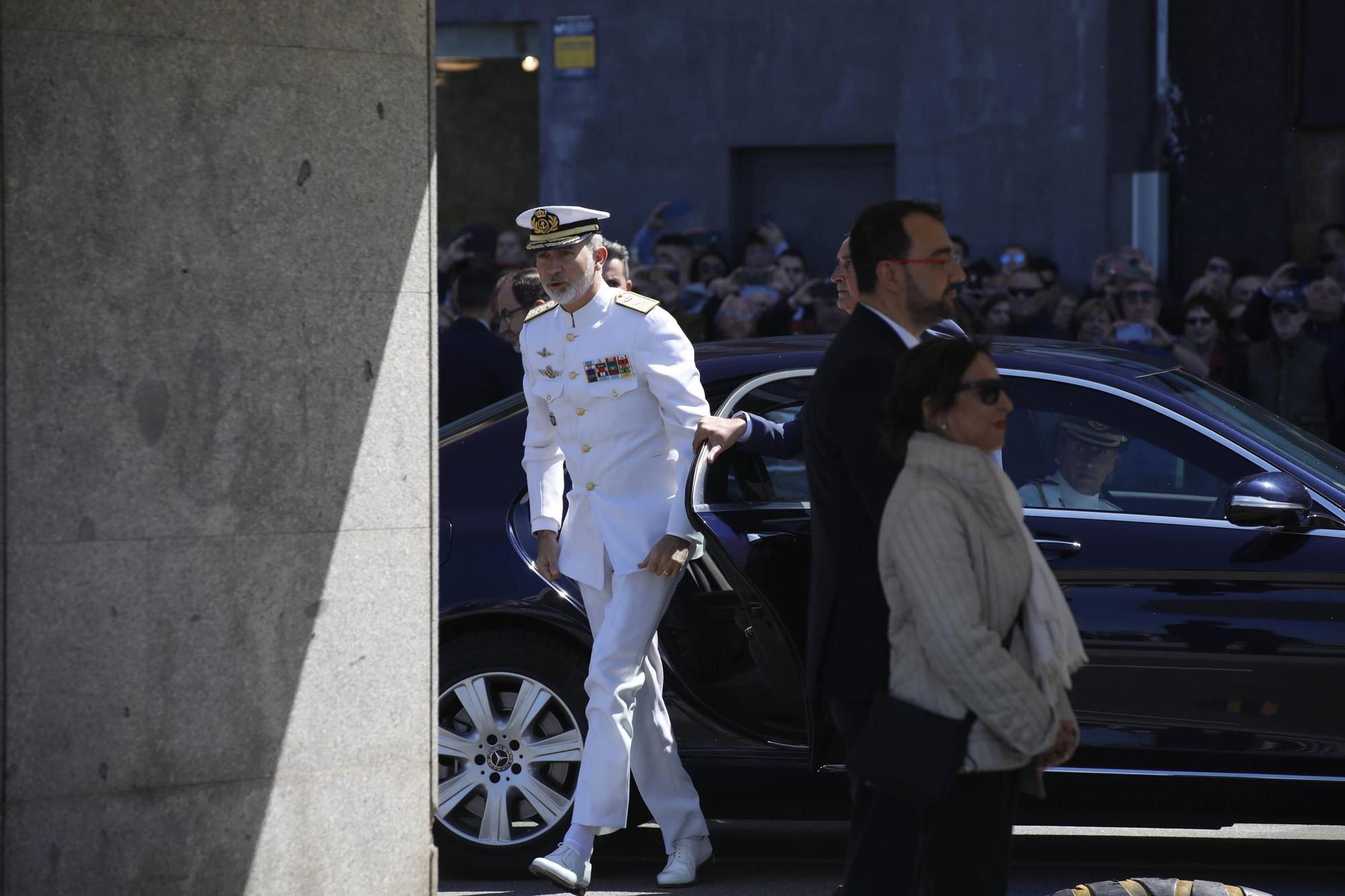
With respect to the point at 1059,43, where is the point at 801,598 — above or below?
below

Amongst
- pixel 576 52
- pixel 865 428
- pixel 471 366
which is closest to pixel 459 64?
pixel 576 52

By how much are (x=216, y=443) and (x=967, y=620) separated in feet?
6.90

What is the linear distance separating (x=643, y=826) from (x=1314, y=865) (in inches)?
92.1

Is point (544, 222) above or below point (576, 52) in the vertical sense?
below

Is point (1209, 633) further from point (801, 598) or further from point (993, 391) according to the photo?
point (993, 391)

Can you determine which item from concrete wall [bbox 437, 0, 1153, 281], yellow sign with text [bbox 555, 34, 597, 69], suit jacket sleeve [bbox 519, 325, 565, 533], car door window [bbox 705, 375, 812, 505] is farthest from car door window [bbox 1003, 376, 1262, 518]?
yellow sign with text [bbox 555, 34, 597, 69]

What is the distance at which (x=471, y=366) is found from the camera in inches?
361

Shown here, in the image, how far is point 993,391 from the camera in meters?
4.23

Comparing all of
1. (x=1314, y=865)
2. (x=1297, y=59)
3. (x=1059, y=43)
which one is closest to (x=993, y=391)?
(x=1314, y=865)

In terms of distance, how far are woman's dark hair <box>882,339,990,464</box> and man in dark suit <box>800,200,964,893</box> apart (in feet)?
0.26

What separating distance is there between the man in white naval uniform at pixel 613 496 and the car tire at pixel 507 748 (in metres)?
0.27

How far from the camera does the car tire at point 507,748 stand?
6.59 m

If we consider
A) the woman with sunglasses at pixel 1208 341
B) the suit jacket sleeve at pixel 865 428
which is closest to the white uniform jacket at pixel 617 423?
the suit jacket sleeve at pixel 865 428

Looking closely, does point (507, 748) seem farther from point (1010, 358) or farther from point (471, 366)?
point (471, 366)
